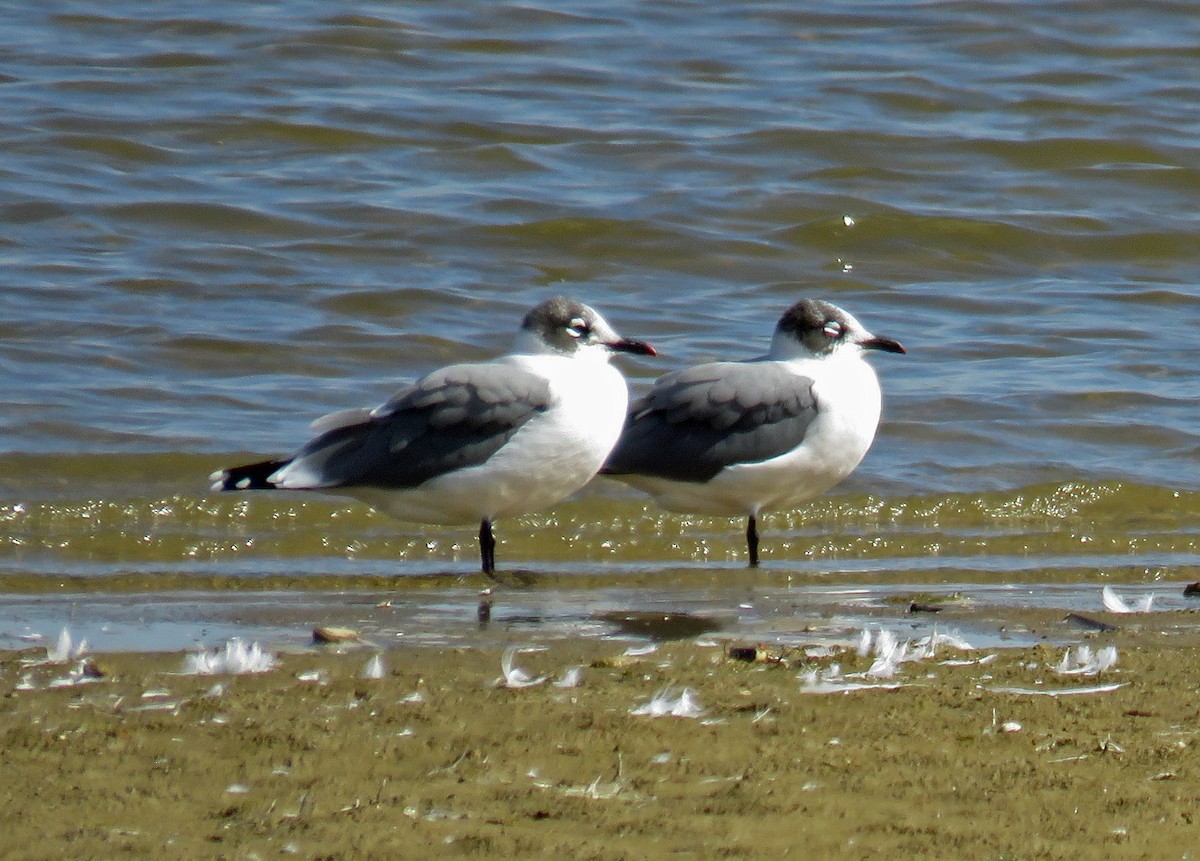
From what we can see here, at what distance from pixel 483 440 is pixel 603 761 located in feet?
10.2

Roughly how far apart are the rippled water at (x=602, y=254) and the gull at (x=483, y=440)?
1.07ft

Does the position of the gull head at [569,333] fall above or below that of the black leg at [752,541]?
above

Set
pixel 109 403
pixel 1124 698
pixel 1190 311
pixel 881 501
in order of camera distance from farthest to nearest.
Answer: pixel 1190 311 < pixel 109 403 < pixel 881 501 < pixel 1124 698

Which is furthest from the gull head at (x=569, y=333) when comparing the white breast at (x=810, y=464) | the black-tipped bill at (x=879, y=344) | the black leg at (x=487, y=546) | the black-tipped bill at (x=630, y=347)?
the black-tipped bill at (x=879, y=344)

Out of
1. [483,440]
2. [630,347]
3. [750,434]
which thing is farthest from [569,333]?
[750,434]

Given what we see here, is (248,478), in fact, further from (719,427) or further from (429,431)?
(719,427)

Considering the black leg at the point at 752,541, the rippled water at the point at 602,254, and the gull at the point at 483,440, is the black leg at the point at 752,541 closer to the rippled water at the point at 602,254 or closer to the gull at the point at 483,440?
the rippled water at the point at 602,254

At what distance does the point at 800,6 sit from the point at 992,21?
1.68m

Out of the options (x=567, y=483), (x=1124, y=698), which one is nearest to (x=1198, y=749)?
(x=1124, y=698)

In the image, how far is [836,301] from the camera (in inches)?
443

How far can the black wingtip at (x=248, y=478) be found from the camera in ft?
21.4

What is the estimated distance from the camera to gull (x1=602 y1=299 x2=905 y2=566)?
6.85 metres

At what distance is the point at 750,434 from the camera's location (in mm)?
6859

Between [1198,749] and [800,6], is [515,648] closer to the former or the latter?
[1198,749]
